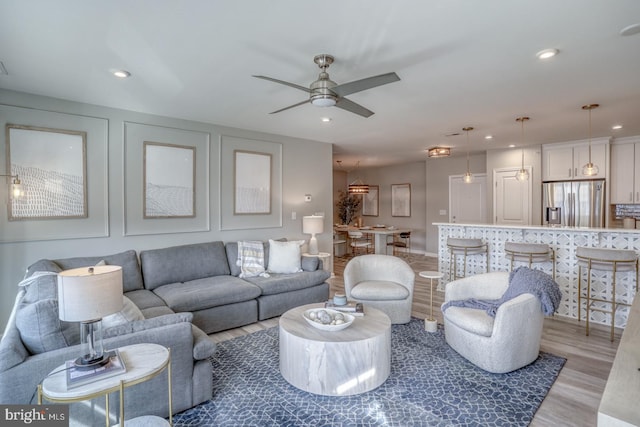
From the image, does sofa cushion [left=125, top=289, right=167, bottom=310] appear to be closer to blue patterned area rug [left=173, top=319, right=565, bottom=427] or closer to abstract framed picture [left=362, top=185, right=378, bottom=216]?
blue patterned area rug [left=173, top=319, right=565, bottom=427]

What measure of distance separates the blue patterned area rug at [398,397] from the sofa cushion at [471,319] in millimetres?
334

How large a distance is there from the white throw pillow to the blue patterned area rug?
152 centimetres

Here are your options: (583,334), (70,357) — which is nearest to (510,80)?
(583,334)

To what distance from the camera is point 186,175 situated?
4602 millimetres

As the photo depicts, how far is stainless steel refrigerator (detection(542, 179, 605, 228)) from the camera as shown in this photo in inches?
229

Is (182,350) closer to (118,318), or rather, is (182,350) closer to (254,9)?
(118,318)

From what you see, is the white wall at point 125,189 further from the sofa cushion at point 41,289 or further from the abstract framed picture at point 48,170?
the sofa cushion at point 41,289

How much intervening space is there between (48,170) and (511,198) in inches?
306

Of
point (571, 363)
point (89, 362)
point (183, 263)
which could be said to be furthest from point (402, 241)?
point (89, 362)

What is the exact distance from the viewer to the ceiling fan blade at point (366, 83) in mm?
2305

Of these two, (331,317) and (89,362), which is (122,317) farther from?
(331,317)

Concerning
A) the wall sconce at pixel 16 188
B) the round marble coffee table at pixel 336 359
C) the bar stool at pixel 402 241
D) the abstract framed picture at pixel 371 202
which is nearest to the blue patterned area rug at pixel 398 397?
the round marble coffee table at pixel 336 359

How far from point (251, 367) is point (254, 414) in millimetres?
648

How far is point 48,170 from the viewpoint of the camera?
360cm
